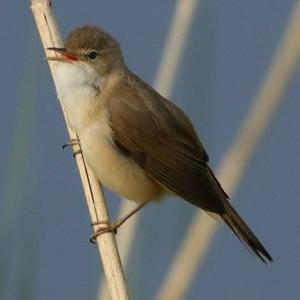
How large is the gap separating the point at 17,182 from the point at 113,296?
1.23 ft

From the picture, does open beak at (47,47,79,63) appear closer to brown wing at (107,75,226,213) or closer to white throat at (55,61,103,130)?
white throat at (55,61,103,130)

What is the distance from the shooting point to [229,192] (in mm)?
2094

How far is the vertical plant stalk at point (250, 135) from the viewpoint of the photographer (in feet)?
6.35

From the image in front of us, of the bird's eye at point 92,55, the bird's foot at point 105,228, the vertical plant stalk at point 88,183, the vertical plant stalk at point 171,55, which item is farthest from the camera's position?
the bird's eye at point 92,55

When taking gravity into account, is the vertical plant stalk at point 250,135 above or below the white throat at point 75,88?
below

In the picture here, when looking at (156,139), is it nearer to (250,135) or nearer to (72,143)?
(72,143)

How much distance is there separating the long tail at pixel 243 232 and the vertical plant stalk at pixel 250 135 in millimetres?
143

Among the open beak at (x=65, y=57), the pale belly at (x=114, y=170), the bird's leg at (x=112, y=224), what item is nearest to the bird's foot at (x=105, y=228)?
the bird's leg at (x=112, y=224)

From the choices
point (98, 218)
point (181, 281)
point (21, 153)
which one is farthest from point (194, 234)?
point (21, 153)

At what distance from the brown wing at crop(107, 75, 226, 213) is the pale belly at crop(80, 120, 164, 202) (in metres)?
0.03

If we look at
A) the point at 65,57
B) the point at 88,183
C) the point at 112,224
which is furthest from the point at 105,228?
the point at 65,57

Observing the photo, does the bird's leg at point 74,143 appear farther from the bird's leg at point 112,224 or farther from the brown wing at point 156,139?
the bird's leg at point 112,224

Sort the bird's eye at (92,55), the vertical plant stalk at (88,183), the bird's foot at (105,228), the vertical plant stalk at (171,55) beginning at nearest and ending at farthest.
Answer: the vertical plant stalk at (88,183)
the bird's foot at (105,228)
the vertical plant stalk at (171,55)
the bird's eye at (92,55)

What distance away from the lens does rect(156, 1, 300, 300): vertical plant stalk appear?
194 centimetres
